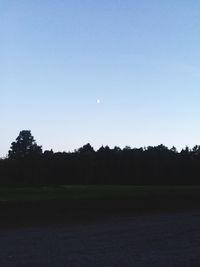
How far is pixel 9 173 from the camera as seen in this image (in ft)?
292

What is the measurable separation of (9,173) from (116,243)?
73.0 meters

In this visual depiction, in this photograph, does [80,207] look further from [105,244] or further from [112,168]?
[112,168]

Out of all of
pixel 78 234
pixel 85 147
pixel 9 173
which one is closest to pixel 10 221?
pixel 78 234

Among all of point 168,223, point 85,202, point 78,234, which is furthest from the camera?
point 85,202

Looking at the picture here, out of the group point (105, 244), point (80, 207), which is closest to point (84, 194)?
point (80, 207)

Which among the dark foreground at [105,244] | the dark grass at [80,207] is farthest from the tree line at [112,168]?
the dark foreground at [105,244]

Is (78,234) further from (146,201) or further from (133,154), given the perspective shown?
(133,154)

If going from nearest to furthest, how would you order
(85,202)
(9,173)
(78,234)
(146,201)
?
(78,234)
(85,202)
(146,201)
(9,173)

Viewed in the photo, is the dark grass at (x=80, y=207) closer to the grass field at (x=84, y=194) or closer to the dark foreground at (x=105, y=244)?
the grass field at (x=84, y=194)

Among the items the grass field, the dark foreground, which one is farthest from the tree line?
the dark foreground

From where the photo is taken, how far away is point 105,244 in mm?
17672

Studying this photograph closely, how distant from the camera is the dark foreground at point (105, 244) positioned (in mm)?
14273

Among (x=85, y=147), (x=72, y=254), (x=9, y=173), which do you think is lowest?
(x=72, y=254)

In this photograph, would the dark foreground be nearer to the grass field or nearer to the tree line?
the grass field
